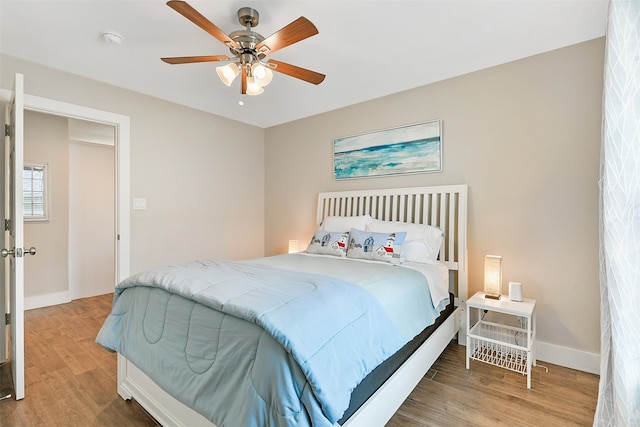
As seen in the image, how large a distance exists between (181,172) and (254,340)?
2.84m

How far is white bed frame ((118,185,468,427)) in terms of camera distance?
1.48 meters

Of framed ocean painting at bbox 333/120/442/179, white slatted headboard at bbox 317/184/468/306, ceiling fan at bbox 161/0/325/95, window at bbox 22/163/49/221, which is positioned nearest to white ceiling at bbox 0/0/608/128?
ceiling fan at bbox 161/0/325/95

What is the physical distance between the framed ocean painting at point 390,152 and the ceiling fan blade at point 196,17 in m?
1.84

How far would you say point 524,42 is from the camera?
7.30ft

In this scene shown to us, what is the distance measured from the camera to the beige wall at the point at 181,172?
9.07 feet

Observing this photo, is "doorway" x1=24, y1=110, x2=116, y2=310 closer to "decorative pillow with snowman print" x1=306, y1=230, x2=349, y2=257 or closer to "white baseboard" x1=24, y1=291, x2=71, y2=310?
"white baseboard" x1=24, y1=291, x2=71, y2=310

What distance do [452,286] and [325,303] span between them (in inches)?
75.5

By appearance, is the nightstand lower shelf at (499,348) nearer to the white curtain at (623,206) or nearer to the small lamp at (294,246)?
the white curtain at (623,206)

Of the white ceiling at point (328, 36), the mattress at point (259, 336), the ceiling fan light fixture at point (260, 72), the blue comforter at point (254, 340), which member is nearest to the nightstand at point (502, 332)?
the mattress at point (259, 336)

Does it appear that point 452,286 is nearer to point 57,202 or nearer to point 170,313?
point 170,313

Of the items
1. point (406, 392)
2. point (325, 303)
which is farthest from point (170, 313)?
point (406, 392)

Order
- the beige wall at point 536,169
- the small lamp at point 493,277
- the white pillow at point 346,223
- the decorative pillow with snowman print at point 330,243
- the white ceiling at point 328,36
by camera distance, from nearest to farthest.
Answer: the white ceiling at point 328,36, the beige wall at point 536,169, the small lamp at point 493,277, the decorative pillow with snowman print at point 330,243, the white pillow at point 346,223

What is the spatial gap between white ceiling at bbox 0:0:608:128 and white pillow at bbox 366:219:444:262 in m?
1.40

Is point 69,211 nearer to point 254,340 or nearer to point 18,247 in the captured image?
point 18,247
